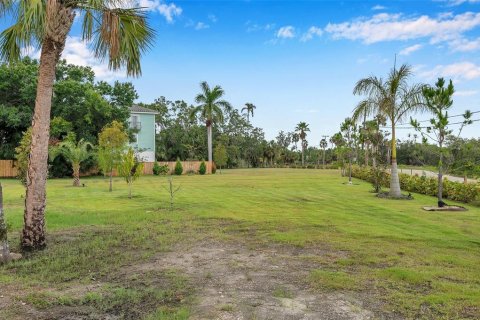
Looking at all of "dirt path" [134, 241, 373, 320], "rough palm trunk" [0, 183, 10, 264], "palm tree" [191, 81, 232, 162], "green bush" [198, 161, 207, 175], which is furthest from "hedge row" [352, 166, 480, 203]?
"palm tree" [191, 81, 232, 162]

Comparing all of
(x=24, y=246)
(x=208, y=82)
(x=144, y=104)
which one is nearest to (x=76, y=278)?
(x=24, y=246)

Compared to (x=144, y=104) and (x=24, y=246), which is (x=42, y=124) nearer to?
(x=24, y=246)

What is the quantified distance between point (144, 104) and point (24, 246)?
47.5m

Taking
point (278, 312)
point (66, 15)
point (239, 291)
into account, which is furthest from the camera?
point (66, 15)

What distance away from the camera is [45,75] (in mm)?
6641

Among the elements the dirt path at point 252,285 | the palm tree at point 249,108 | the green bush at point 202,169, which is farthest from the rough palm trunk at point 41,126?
the palm tree at point 249,108

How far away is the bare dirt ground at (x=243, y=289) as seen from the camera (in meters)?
3.98

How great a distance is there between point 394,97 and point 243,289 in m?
14.4

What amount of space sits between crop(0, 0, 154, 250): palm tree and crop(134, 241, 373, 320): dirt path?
2.36 m

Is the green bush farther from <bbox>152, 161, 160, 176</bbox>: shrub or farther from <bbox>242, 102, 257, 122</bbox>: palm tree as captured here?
<bbox>242, 102, 257, 122</bbox>: palm tree

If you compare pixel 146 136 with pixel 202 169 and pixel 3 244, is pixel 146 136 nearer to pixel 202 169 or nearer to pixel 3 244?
pixel 202 169

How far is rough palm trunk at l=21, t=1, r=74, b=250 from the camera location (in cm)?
656

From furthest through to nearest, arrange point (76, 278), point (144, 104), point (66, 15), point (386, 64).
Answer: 1. point (144, 104)
2. point (386, 64)
3. point (66, 15)
4. point (76, 278)

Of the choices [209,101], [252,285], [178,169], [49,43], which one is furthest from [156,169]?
[252,285]
